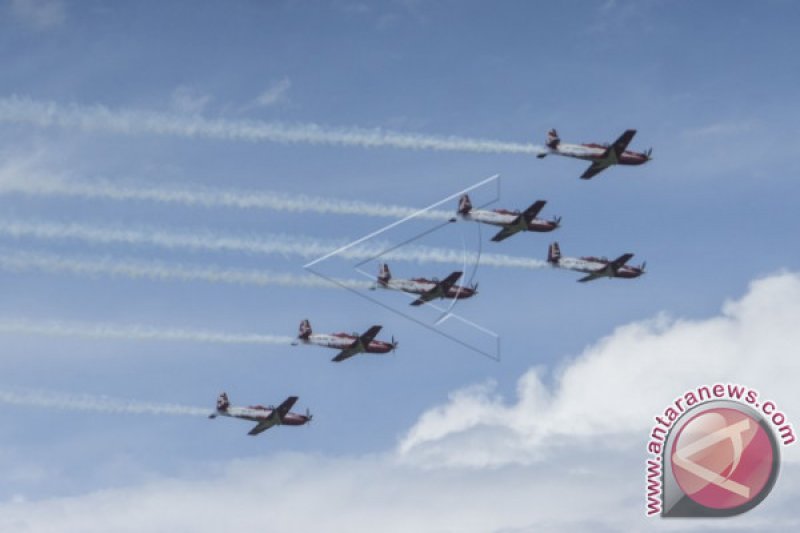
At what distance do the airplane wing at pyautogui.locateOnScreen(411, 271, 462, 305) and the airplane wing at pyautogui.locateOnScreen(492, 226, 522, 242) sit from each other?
→ 476cm

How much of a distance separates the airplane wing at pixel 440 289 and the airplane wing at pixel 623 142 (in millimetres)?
18074

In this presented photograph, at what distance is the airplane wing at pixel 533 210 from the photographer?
173000 mm

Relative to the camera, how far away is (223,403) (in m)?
194

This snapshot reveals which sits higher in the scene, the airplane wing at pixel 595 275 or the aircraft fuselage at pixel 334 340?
the airplane wing at pixel 595 275

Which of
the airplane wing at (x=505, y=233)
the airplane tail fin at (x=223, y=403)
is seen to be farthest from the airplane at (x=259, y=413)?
the airplane wing at (x=505, y=233)

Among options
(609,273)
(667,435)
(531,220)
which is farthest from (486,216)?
(667,435)

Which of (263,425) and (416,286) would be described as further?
(263,425)

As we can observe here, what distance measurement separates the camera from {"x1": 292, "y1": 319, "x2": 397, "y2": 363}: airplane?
17962 centimetres

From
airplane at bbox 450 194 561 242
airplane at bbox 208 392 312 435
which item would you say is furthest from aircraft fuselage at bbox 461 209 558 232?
airplane at bbox 208 392 312 435

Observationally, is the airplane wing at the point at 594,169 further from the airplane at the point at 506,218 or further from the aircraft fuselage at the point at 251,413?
the aircraft fuselage at the point at 251,413

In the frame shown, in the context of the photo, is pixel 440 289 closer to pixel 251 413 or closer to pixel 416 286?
pixel 416 286

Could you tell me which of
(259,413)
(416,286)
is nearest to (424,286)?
(416,286)

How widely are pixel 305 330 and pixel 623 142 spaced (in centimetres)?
3482

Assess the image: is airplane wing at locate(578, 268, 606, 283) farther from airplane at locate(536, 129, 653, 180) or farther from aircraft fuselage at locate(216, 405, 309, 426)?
aircraft fuselage at locate(216, 405, 309, 426)
